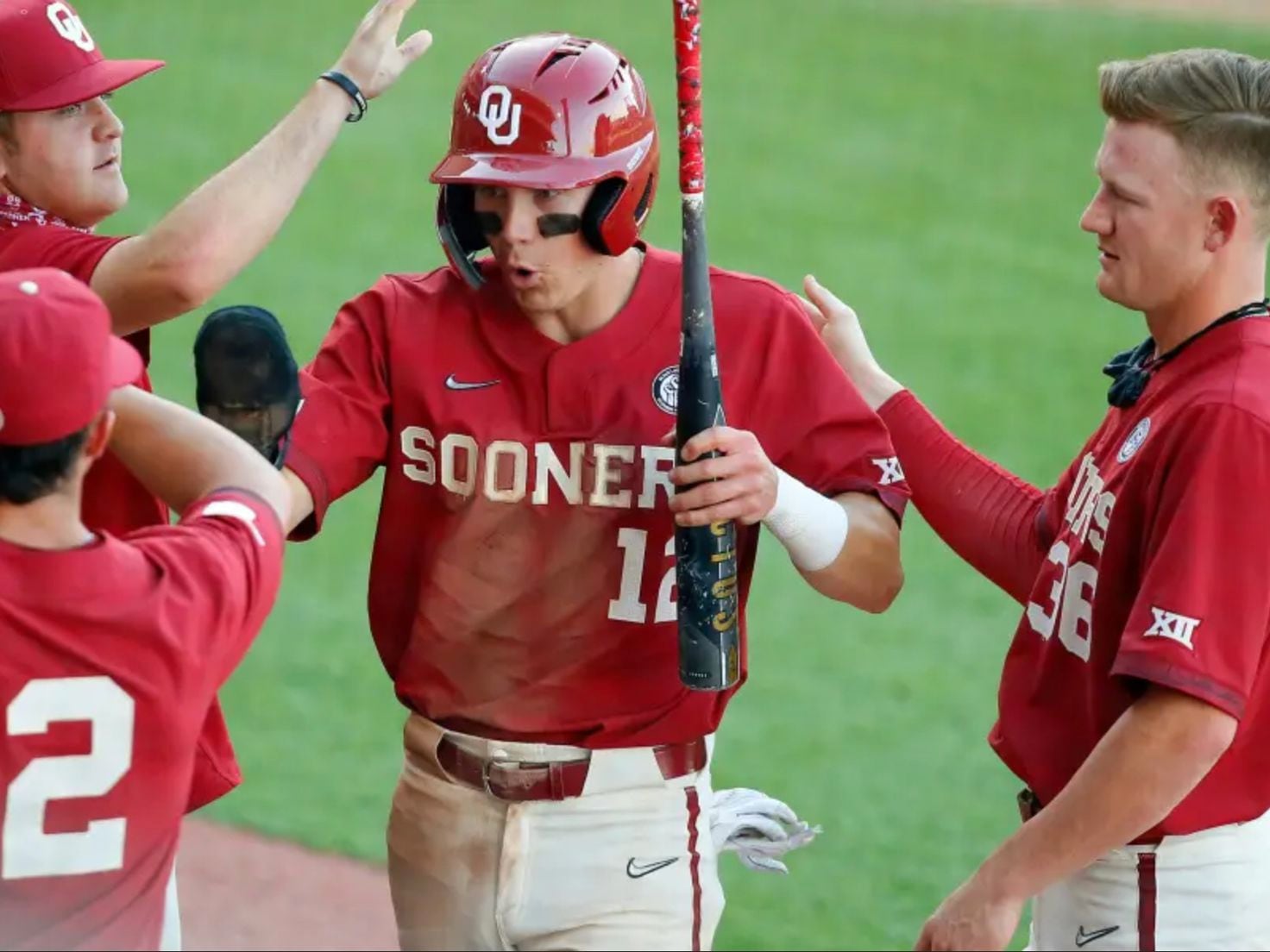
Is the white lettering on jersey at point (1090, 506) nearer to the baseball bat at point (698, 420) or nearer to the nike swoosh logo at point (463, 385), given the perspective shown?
the baseball bat at point (698, 420)

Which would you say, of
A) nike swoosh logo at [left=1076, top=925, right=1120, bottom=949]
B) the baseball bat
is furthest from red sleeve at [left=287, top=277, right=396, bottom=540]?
nike swoosh logo at [left=1076, top=925, right=1120, bottom=949]

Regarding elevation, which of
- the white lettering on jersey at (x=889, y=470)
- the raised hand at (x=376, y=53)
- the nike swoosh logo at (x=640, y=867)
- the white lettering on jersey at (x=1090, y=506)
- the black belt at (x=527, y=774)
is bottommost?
the nike swoosh logo at (x=640, y=867)

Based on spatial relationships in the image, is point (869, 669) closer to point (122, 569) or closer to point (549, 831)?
point (549, 831)

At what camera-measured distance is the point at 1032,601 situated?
3.40 metres

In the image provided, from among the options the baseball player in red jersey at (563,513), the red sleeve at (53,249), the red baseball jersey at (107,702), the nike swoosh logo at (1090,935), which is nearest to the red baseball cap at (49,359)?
the red baseball jersey at (107,702)

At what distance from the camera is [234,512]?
108 inches

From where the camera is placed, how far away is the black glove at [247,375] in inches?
116

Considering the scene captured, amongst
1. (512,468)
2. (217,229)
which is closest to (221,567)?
(217,229)

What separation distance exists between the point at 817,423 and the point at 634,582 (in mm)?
422

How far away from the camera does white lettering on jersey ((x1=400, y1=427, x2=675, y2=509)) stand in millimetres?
3324

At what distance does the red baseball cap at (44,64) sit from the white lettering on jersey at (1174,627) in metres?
1.94

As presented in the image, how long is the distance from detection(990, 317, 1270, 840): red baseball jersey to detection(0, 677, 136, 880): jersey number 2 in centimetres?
149

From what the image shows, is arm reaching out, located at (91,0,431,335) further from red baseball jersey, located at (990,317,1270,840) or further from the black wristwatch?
red baseball jersey, located at (990,317,1270,840)

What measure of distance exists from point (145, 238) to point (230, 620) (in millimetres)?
762
